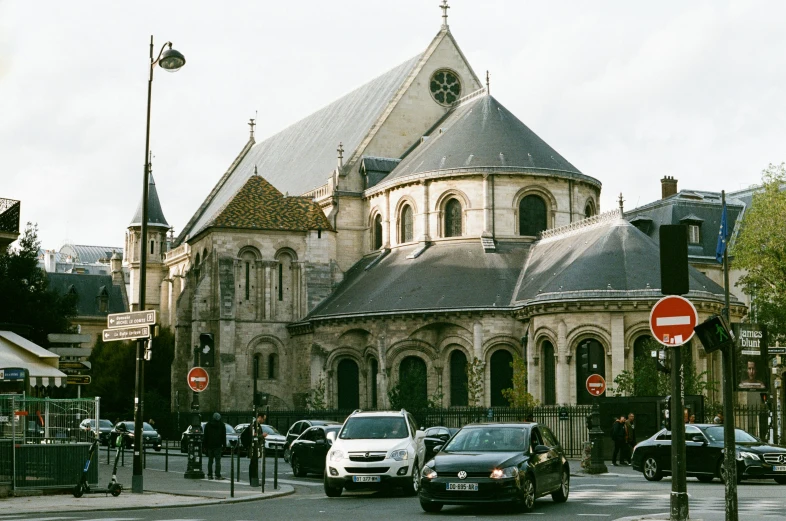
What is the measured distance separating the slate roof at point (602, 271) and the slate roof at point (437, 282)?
4.29 feet

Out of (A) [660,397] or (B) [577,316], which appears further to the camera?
(B) [577,316]

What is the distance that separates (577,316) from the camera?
42719 mm

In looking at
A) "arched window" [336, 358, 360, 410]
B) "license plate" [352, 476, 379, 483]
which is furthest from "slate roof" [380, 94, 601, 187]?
"license plate" [352, 476, 379, 483]

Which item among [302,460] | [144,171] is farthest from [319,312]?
[144,171]

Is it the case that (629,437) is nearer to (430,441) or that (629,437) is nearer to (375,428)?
(430,441)

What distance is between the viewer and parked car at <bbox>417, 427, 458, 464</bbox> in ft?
70.4

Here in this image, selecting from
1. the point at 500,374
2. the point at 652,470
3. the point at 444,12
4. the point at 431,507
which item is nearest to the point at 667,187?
the point at 444,12

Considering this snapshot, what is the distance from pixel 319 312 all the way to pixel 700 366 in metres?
18.6

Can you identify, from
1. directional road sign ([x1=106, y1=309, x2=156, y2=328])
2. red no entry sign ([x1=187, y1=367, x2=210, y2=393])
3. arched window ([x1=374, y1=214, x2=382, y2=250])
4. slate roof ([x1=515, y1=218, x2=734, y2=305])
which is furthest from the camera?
arched window ([x1=374, y1=214, x2=382, y2=250])

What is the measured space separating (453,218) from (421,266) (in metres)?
3.52

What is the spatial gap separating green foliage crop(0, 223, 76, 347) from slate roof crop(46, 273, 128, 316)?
224 ft

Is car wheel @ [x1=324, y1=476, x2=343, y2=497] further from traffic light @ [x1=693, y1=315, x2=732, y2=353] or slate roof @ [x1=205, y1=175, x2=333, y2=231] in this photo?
slate roof @ [x1=205, y1=175, x2=333, y2=231]

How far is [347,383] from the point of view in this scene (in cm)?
5128

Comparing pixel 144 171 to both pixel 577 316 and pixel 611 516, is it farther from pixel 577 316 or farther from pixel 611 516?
pixel 577 316
